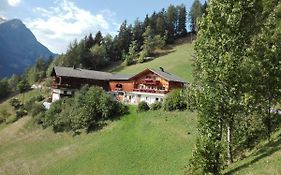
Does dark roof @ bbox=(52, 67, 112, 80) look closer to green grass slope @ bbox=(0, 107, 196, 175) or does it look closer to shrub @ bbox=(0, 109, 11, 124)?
shrub @ bbox=(0, 109, 11, 124)

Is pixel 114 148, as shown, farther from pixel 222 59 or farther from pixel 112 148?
pixel 222 59

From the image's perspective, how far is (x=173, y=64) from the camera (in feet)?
430

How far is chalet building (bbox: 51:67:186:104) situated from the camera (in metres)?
87.3

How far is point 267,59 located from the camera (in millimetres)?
33562

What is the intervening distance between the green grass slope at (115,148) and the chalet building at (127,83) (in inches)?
377

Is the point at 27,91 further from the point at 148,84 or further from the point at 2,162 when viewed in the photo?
the point at 2,162

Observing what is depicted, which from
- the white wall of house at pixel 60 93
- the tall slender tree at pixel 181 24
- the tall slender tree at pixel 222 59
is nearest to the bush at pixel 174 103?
the white wall of house at pixel 60 93

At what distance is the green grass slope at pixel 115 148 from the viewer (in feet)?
175

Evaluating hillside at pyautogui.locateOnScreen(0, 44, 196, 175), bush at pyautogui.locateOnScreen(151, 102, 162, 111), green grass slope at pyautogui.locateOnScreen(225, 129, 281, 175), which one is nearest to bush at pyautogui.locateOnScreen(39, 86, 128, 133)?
hillside at pyautogui.locateOnScreen(0, 44, 196, 175)


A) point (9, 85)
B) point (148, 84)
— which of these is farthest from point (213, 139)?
point (9, 85)

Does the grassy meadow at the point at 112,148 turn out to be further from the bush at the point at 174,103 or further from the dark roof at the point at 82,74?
the dark roof at the point at 82,74

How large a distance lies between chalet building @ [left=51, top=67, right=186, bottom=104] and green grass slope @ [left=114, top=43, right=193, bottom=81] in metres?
22.1

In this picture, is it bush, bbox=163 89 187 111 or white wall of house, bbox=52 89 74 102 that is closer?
bush, bbox=163 89 187 111

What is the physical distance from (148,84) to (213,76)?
6040cm
